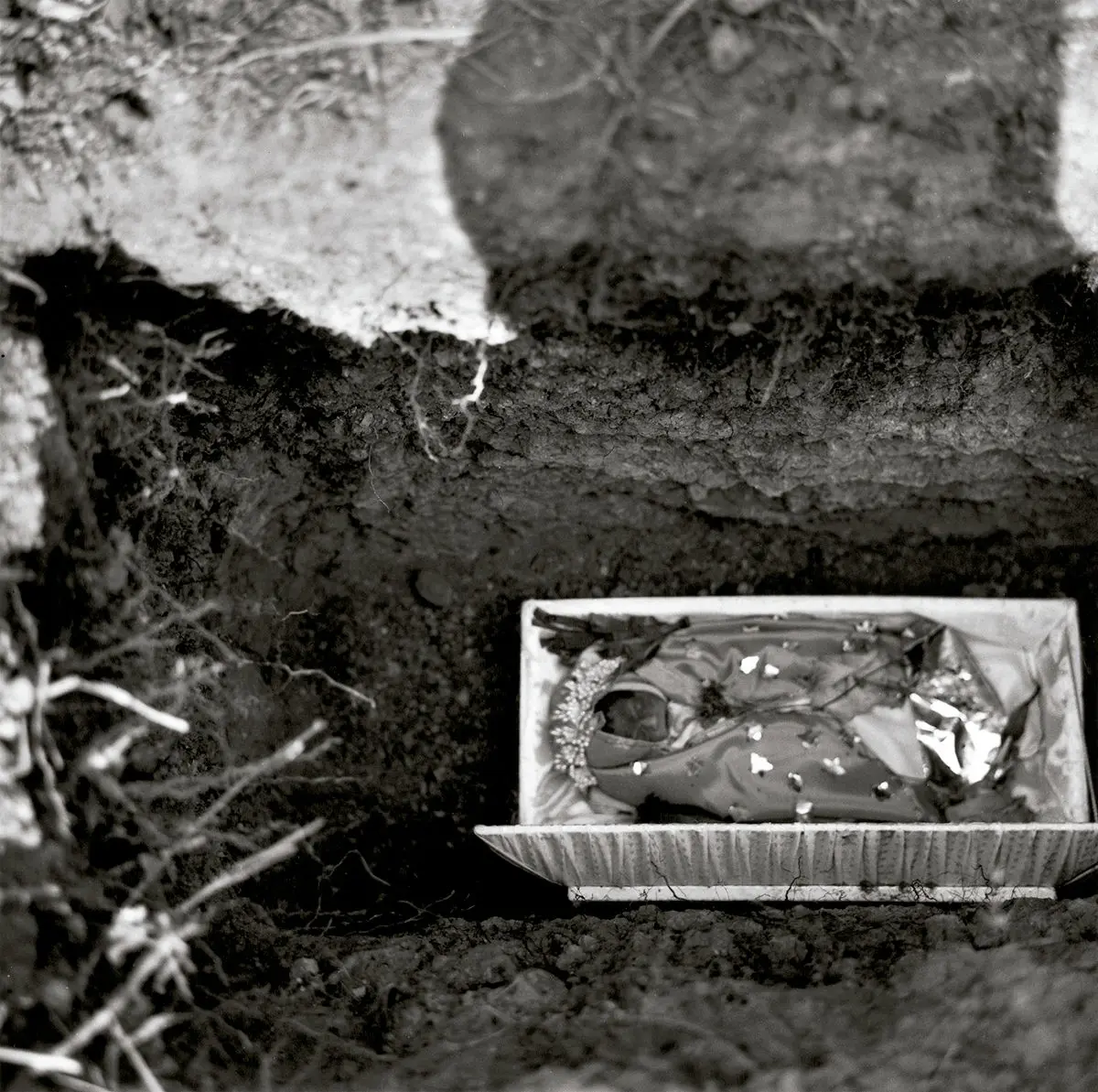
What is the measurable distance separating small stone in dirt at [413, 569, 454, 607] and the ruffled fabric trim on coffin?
82 cm

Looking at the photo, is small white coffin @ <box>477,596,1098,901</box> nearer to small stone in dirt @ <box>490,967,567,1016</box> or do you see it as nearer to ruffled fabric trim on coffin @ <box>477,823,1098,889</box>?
ruffled fabric trim on coffin @ <box>477,823,1098,889</box>

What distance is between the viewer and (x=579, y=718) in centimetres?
250

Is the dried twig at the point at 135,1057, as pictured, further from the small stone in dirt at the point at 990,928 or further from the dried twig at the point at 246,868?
the small stone in dirt at the point at 990,928

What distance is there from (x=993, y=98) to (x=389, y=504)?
1.81 m

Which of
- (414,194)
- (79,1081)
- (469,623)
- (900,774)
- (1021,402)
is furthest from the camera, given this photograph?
(469,623)

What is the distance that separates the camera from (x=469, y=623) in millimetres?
2902

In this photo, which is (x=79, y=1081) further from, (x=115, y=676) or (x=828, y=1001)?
(x=828, y=1001)

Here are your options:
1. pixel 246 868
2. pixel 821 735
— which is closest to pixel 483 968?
pixel 246 868

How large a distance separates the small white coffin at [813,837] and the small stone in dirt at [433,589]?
361mm

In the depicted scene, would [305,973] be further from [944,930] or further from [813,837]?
[944,930]

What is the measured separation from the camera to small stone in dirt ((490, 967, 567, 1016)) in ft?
6.52

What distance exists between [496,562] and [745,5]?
5.69 feet

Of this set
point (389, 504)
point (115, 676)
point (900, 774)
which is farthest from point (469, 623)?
point (900, 774)

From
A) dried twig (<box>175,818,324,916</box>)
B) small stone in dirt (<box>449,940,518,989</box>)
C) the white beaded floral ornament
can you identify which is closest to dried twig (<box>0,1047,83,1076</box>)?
dried twig (<box>175,818,324,916</box>)
